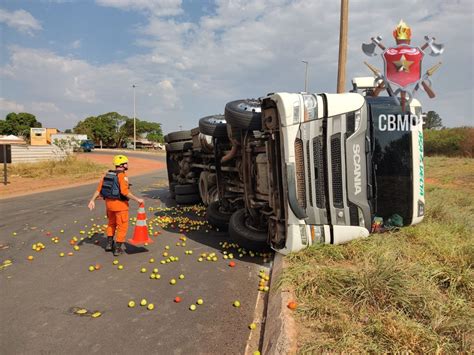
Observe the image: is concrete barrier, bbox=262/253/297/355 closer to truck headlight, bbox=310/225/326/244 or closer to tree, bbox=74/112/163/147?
truck headlight, bbox=310/225/326/244

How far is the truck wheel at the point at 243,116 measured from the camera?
17.2ft

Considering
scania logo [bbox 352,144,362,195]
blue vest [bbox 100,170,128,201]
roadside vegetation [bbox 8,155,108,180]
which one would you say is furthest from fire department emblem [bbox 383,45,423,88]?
roadside vegetation [bbox 8,155,108,180]

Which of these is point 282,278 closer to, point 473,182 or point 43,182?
point 473,182

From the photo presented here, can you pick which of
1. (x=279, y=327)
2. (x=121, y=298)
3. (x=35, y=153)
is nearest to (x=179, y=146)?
(x=121, y=298)

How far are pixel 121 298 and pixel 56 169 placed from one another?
65.3 feet

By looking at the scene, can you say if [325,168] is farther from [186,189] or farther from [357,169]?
[186,189]

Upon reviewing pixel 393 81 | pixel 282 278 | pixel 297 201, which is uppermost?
pixel 393 81

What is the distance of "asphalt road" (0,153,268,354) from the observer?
3.12m

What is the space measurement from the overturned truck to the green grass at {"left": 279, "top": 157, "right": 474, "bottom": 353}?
31cm

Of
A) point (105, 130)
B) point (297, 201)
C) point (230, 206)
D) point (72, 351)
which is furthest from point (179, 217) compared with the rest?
point (105, 130)

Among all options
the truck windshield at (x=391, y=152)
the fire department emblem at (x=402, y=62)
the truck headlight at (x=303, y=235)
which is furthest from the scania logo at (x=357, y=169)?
the fire department emblem at (x=402, y=62)

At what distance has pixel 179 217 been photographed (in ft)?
27.8

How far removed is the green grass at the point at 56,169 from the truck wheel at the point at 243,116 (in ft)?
56.5

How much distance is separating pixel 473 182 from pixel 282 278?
48.9ft
